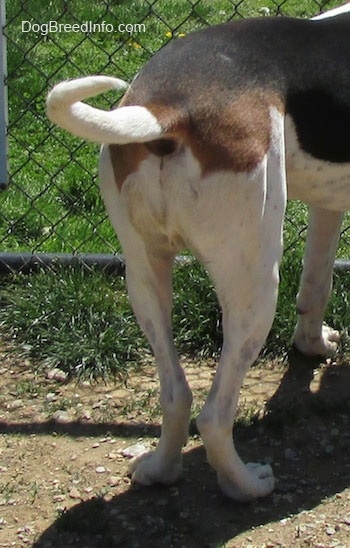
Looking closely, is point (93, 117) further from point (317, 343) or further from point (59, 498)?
point (317, 343)

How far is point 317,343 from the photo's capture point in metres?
4.25

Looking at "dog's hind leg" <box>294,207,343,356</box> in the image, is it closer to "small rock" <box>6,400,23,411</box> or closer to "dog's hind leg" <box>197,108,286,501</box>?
"dog's hind leg" <box>197,108,286,501</box>

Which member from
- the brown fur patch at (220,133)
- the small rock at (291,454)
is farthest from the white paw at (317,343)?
the brown fur patch at (220,133)

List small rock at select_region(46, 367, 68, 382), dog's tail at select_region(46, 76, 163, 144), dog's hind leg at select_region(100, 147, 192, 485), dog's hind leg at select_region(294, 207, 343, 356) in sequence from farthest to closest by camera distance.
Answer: small rock at select_region(46, 367, 68, 382) < dog's hind leg at select_region(294, 207, 343, 356) < dog's hind leg at select_region(100, 147, 192, 485) < dog's tail at select_region(46, 76, 163, 144)

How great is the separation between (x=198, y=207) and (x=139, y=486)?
0.98 metres

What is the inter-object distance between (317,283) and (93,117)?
1504mm

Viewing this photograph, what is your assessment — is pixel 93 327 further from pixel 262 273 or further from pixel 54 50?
pixel 54 50

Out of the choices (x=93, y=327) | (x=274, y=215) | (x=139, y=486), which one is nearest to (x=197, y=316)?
(x=93, y=327)

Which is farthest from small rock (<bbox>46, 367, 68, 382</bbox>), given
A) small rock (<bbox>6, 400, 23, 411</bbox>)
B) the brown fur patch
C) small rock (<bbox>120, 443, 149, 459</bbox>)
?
the brown fur patch

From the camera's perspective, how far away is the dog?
310 centimetres

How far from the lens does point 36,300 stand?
457cm

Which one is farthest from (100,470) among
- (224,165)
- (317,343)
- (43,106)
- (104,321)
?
(43,106)

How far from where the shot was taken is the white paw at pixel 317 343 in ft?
→ 13.9

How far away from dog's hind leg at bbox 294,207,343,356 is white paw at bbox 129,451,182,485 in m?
0.89
